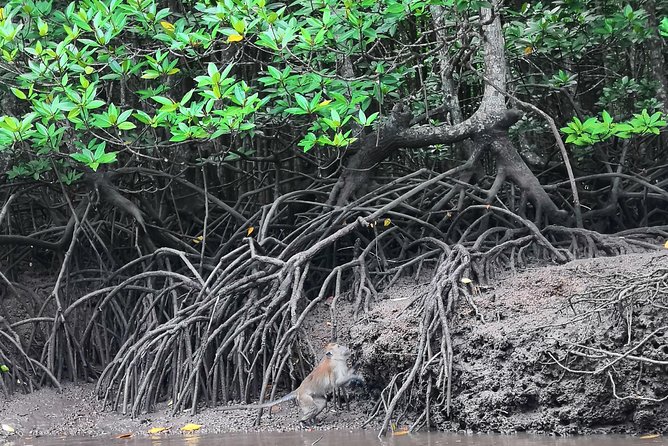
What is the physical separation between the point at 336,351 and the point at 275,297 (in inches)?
28.0

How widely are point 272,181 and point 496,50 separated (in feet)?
7.84

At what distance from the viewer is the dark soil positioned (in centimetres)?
459

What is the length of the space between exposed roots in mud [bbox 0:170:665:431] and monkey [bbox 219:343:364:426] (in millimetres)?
232

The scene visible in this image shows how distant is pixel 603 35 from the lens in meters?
7.37

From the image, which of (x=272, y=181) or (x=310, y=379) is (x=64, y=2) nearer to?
(x=272, y=181)

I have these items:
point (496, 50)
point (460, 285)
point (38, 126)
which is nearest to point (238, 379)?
point (460, 285)

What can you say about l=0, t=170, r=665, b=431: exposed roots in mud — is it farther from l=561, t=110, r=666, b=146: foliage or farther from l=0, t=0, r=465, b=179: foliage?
l=0, t=0, r=465, b=179: foliage

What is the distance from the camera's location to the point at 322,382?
208 inches

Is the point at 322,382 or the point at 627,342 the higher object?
the point at 627,342

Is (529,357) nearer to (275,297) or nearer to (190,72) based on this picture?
(275,297)

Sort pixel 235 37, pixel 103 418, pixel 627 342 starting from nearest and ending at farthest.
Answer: pixel 627 342
pixel 235 37
pixel 103 418

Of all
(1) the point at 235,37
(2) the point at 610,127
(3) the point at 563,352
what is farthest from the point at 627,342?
(1) the point at 235,37

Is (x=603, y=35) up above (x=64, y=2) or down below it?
below

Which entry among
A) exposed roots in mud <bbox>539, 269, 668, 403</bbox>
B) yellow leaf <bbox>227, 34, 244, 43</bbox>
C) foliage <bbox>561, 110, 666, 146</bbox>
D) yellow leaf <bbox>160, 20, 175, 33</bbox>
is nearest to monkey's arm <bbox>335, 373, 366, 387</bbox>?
exposed roots in mud <bbox>539, 269, 668, 403</bbox>
